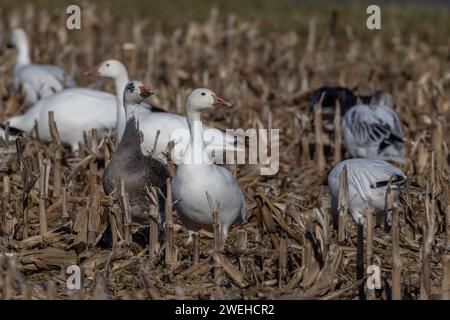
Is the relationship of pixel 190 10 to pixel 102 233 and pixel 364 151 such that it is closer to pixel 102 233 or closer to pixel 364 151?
pixel 364 151

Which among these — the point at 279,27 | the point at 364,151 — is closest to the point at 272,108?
the point at 364,151

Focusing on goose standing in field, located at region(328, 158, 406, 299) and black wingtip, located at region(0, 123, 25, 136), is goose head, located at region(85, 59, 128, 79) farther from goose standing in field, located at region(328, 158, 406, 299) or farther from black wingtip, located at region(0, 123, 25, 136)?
goose standing in field, located at region(328, 158, 406, 299)

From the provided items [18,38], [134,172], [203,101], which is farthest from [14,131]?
[18,38]

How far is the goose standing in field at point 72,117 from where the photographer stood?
9.27m

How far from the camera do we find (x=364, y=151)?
29.3 ft

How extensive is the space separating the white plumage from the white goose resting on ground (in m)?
0.96

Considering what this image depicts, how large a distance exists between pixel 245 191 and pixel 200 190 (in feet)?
6.67

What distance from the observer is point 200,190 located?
235 inches

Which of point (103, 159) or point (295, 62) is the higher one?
point (295, 62)

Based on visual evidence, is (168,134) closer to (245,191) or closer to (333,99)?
(245,191)

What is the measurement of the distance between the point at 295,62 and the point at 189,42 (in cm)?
152

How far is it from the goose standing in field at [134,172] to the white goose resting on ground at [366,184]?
1.23m

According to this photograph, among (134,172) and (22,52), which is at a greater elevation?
(22,52)
